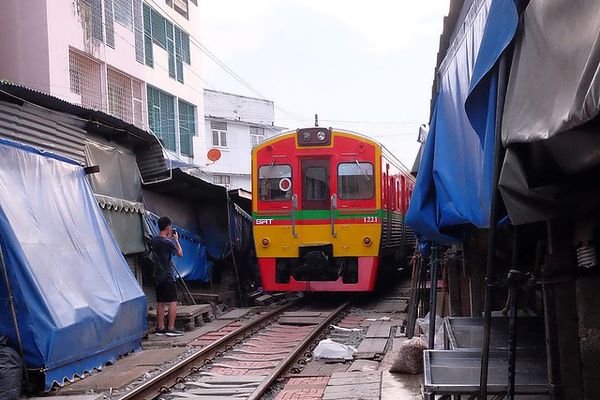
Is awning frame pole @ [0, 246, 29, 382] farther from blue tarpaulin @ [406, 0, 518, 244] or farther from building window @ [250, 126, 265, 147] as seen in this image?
building window @ [250, 126, 265, 147]

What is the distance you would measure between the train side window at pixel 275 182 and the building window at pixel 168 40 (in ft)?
29.2

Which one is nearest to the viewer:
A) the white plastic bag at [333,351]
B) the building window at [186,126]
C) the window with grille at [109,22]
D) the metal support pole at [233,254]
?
the white plastic bag at [333,351]

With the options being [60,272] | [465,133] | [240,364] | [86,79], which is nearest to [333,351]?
[240,364]

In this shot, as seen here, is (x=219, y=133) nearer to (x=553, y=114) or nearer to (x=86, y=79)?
(x=86, y=79)

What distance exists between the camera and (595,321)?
3.09 m

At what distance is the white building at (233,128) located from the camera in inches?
1369

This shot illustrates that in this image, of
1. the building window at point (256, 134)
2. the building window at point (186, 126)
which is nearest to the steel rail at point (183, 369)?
the building window at point (186, 126)

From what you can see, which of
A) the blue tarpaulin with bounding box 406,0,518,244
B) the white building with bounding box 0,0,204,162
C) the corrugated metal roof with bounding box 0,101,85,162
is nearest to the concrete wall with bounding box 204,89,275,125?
the white building with bounding box 0,0,204,162

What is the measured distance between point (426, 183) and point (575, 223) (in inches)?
74.1

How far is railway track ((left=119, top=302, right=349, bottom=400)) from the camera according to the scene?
20.9ft

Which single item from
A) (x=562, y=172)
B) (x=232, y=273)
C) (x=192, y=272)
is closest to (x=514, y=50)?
(x=562, y=172)

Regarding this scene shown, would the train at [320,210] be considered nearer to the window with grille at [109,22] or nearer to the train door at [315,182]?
the train door at [315,182]

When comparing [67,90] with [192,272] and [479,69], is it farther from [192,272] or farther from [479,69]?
[479,69]

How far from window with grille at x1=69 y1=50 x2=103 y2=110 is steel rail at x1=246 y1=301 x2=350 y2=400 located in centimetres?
874
